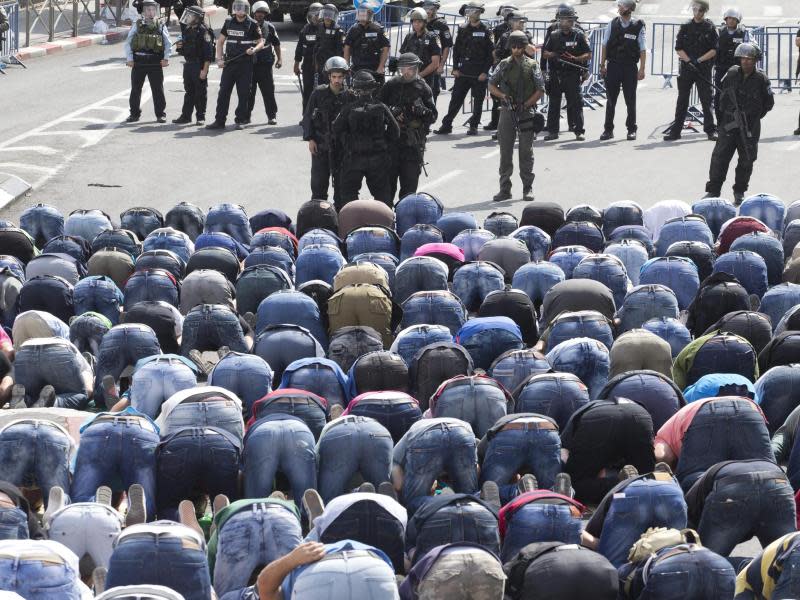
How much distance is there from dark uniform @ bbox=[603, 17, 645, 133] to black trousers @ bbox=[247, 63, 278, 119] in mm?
5296

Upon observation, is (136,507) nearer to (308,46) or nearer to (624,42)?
(624,42)

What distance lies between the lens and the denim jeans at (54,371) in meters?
11.3

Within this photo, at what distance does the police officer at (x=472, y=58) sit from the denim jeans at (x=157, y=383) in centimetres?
1491

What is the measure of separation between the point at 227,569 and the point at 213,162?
15.0m

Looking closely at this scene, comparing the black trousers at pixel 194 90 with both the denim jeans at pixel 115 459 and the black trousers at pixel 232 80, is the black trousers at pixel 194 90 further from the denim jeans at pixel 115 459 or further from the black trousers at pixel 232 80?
the denim jeans at pixel 115 459

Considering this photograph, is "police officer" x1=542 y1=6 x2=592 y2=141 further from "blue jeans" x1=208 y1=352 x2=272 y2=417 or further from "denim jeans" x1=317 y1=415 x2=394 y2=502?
"denim jeans" x1=317 y1=415 x2=394 y2=502

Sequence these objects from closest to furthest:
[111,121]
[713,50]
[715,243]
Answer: [715,243] < [713,50] < [111,121]

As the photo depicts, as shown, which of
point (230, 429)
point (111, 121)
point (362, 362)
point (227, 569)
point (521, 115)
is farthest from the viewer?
point (111, 121)

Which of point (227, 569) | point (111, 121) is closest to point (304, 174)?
point (111, 121)

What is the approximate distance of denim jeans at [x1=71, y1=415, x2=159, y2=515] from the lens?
30.2 feet

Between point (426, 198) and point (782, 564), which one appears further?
point (426, 198)

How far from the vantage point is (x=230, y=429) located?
9.70 metres

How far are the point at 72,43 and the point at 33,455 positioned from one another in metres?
25.9

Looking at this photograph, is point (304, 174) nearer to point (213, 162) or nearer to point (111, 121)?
point (213, 162)
